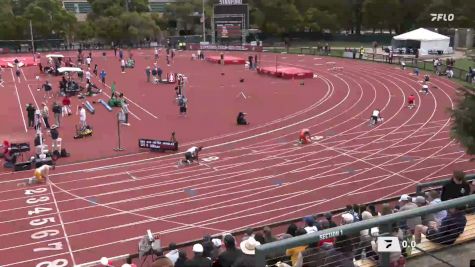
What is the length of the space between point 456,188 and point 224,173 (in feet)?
36.8

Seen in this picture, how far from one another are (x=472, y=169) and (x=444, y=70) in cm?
2855

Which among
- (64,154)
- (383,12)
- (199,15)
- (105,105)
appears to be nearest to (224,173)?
(64,154)

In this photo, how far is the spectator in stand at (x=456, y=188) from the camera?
9982 mm

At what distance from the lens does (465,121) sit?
14.7 metres

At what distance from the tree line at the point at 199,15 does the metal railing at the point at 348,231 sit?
7226 cm

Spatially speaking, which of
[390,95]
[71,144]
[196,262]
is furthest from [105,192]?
[390,95]

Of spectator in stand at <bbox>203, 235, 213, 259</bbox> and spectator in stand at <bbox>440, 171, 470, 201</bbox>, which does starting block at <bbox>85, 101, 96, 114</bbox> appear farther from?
spectator in stand at <bbox>440, 171, 470, 201</bbox>

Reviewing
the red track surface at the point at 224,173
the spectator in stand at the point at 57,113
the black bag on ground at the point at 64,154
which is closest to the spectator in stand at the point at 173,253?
the red track surface at the point at 224,173

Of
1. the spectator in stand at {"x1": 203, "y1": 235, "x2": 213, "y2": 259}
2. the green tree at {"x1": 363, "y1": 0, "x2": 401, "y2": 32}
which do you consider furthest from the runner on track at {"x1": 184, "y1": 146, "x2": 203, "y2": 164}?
the green tree at {"x1": 363, "y1": 0, "x2": 401, "y2": 32}

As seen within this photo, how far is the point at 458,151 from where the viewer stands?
23.0m

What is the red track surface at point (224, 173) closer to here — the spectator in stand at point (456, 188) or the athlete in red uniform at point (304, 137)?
the athlete in red uniform at point (304, 137)

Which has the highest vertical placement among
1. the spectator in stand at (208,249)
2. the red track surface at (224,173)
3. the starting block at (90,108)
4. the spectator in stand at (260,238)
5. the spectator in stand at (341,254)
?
the spectator in stand at (341,254)

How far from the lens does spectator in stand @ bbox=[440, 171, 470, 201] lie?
32.7ft

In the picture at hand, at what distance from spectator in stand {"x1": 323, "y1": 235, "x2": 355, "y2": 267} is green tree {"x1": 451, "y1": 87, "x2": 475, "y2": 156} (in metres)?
8.32
